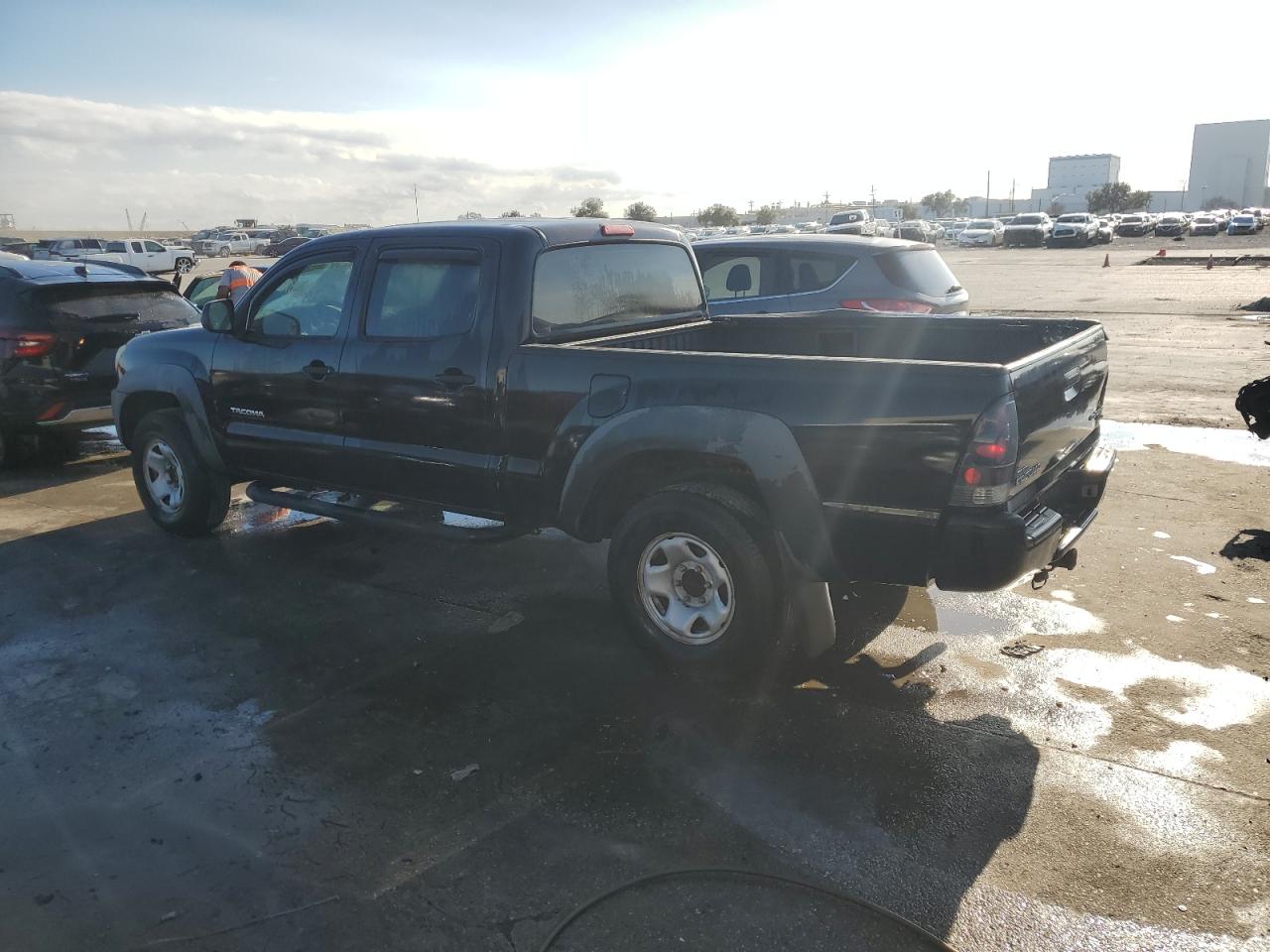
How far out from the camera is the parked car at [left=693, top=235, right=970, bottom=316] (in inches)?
330

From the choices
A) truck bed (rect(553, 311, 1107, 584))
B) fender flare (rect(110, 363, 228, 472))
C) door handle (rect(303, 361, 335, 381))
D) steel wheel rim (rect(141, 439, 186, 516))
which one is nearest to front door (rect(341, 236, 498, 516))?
door handle (rect(303, 361, 335, 381))

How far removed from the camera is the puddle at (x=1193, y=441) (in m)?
7.73

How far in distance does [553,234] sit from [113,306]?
5.61 m

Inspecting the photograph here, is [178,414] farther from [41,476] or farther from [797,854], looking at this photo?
[797,854]

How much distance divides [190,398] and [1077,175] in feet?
617

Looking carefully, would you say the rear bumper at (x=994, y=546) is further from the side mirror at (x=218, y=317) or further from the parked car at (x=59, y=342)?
the parked car at (x=59, y=342)

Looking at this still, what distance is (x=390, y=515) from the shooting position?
5199 mm

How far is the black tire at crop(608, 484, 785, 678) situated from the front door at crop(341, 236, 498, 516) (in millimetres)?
958

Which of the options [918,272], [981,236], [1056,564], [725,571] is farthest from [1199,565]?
[981,236]

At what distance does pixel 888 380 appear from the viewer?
352cm

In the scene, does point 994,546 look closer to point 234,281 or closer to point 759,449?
point 759,449

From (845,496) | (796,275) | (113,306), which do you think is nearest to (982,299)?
(796,275)

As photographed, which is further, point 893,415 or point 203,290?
point 203,290

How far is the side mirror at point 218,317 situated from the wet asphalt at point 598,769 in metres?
1.51
